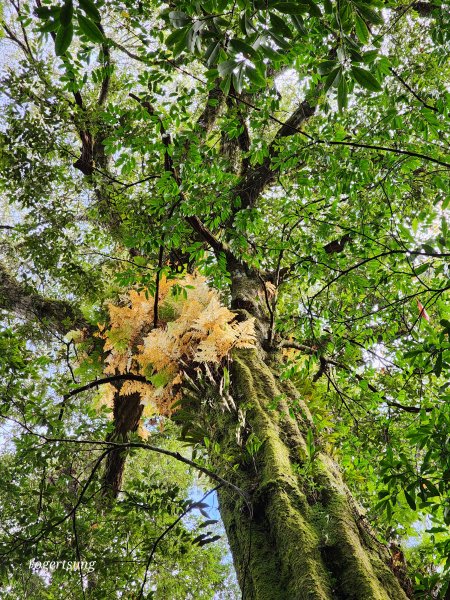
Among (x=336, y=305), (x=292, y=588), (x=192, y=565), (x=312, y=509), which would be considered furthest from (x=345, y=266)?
(x=192, y=565)

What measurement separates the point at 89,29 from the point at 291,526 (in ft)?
7.28

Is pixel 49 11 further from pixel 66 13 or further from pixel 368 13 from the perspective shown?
pixel 368 13

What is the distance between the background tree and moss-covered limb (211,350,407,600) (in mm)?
12

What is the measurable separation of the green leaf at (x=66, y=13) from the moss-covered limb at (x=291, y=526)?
2147 millimetres

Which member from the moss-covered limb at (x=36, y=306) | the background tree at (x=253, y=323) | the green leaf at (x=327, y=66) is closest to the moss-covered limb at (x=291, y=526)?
the background tree at (x=253, y=323)

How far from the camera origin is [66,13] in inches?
38.7

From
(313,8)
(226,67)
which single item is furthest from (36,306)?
(313,8)

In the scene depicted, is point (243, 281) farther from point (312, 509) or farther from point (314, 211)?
point (312, 509)

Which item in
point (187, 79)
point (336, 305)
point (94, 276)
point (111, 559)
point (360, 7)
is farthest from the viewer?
point (187, 79)

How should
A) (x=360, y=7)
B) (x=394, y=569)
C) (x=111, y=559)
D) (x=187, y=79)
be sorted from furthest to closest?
(x=187, y=79)
(x=111, y=559)
(x=394, y=569)
(x=360, y=7)

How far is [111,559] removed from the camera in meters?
3.55

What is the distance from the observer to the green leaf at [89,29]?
3.50 feet

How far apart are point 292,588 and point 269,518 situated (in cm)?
40

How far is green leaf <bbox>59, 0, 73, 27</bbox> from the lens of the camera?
98cm
